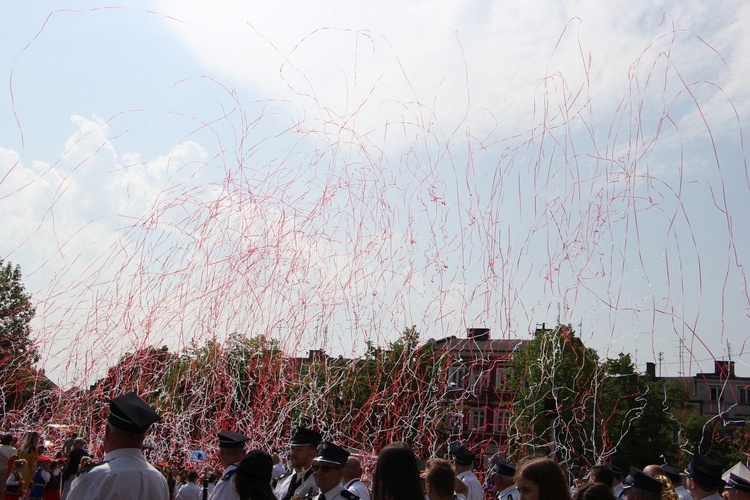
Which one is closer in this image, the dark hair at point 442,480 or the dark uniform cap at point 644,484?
the dark hair at point 442,480

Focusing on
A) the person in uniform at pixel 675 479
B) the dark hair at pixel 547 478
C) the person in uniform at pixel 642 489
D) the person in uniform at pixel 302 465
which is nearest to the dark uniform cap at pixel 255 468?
the dark hair at pixel 547 478

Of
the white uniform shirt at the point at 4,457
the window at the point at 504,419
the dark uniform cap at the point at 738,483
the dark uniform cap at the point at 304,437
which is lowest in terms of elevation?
the white uniform shirt at the point at 4,457

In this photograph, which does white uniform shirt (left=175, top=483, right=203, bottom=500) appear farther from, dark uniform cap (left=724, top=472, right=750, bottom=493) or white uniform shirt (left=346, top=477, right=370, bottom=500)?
dark uniform cap (left=724, top=472, right=750, bottom=493)

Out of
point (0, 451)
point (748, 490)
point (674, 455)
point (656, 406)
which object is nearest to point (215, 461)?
point (0, 451)

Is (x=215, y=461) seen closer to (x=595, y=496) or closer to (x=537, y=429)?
(x=595, y=496)

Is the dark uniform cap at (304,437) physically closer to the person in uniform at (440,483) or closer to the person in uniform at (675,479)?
the person in uniform at (440,483)

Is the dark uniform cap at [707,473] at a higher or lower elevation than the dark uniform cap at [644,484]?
higher

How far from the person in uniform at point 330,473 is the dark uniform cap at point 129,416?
1.79 metres

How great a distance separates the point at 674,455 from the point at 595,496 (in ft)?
167

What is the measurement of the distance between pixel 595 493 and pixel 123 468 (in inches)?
114

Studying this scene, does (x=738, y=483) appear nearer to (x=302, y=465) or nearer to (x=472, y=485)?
(x=472, y=485)

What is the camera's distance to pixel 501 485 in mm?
7953

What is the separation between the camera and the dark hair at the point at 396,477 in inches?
171

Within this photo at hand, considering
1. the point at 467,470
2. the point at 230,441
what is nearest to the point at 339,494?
the point at 230,441
